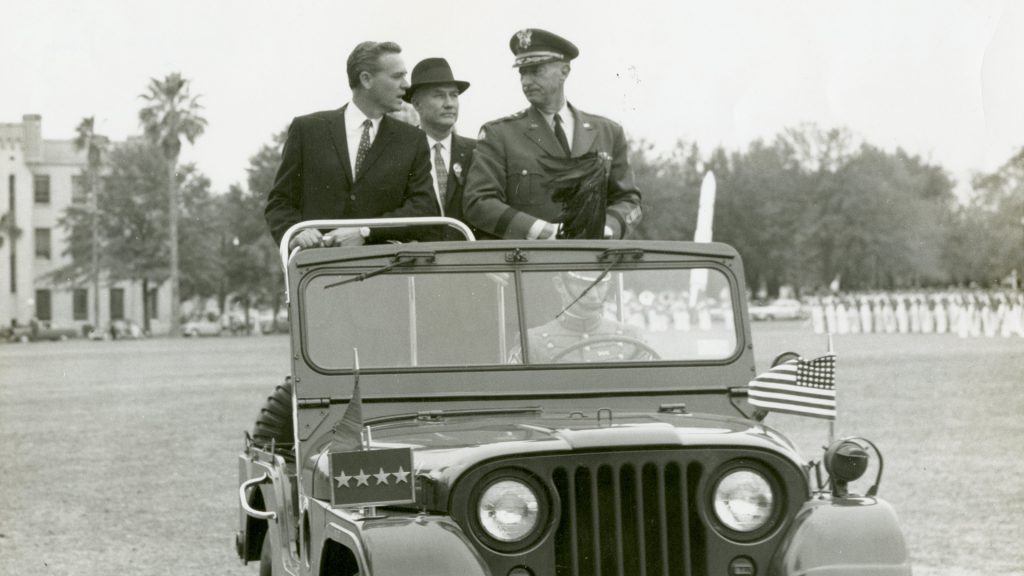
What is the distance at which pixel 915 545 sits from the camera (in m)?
9.74

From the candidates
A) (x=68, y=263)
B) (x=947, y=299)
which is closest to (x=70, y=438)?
(x=947, y=299)

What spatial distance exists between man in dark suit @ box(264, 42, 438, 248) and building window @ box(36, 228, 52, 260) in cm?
7856

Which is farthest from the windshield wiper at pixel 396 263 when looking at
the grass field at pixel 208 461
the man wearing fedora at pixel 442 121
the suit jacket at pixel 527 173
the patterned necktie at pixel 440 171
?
the grass field at pixel 208 461

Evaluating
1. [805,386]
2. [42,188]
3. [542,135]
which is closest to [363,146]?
[542,135]

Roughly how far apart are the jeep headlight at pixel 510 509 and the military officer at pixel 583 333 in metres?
1.18

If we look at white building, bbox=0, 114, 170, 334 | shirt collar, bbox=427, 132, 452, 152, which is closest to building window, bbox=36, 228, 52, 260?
white building, bbox=0, 114, 170, 334

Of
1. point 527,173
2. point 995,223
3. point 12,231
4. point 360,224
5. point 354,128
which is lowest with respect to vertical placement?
point 360,224

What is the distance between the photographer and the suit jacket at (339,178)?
6.82m

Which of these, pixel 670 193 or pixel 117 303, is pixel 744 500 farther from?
pixel 117 303

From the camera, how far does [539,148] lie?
6.82m

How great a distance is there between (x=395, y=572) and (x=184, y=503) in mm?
9389

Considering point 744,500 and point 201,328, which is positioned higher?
point 201,328

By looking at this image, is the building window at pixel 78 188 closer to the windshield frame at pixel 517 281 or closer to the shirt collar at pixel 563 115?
the shirt collar at pixel 563 115

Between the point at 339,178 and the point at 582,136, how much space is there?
109 centimetres
